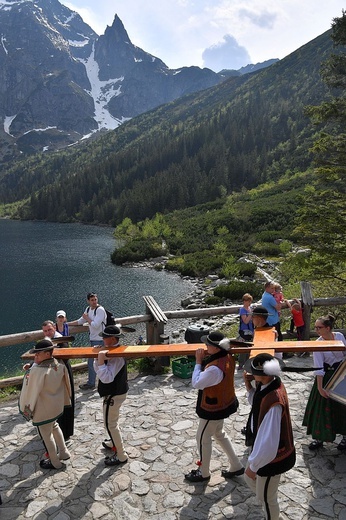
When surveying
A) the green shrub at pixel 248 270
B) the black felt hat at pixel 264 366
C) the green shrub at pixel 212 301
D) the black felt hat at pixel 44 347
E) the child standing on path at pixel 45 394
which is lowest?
the green shrub at pixel 212 301

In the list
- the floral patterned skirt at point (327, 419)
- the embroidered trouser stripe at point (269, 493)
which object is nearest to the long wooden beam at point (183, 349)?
the floral patterned skirt at point (327, 419)

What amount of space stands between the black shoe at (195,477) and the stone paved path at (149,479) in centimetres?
8

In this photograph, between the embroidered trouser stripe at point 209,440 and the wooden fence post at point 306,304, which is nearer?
the embroidered trouser stripe at point 209,440

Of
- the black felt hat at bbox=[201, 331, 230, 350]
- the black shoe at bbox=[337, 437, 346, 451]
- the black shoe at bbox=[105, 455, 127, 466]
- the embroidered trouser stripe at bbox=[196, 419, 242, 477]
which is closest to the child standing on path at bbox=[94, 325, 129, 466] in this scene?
the black shoe at bbox=[105, 455, 127, 466]

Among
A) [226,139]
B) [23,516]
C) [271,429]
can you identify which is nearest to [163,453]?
[23,516]

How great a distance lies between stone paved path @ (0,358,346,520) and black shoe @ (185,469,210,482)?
0.08 metres

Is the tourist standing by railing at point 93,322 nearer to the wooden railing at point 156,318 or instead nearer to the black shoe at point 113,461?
the wooden railing at point 156,318

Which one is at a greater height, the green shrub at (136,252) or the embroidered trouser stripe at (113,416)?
the green shrub at (136,252)

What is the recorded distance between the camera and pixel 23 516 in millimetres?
5047

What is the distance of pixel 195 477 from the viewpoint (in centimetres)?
557

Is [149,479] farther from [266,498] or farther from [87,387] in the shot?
[87,387]

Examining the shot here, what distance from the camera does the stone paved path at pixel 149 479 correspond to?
5.04m

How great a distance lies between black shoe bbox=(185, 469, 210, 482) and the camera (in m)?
5.57

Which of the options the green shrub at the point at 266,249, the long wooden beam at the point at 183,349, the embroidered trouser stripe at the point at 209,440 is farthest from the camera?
the green shrub at the point at 266,249
